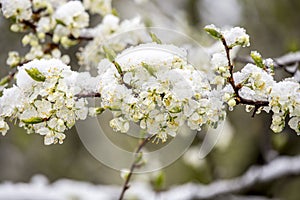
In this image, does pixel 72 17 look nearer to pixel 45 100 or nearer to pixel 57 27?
pixel 57 27

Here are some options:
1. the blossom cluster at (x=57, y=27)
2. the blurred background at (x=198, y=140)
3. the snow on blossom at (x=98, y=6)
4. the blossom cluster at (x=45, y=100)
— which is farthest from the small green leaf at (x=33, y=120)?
the blurred background at (x=198, y=140)

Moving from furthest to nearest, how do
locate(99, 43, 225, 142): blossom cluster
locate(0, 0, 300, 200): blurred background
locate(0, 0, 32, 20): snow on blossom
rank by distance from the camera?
locate(0, 0, 300, 200): blurred background → locate(0, 0, 32, 20): snow on blossom → locate(99, 43, 225, 142): blossom cluster

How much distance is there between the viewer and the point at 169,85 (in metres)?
1.11

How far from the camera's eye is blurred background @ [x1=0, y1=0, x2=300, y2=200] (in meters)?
3.59

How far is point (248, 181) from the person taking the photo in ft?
9.03

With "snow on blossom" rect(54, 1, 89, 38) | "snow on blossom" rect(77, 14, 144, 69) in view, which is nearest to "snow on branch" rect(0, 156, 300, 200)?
"snow on blossom" rect(77, 14, 144, 69)

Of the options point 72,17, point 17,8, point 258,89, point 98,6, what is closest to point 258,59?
point 258,89

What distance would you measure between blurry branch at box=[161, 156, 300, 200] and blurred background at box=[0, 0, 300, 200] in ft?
0.75

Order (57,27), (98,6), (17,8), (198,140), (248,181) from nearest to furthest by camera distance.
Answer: (17,8) → (57,27) → (98,6) → (248,181) → (198,140)

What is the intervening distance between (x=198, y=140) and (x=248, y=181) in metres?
1.60

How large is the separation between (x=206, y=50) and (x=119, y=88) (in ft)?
2.96

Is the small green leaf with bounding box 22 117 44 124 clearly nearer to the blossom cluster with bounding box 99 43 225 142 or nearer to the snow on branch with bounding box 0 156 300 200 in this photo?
the blossom cluster with bounding box 99 43 225 142

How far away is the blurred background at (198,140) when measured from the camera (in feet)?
11.8

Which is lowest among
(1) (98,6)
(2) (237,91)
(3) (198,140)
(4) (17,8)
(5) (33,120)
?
(5) (33,120)
